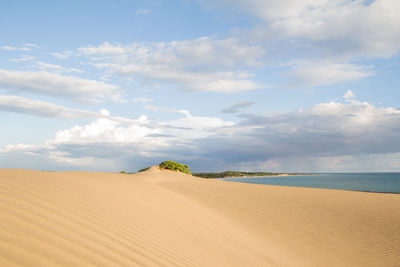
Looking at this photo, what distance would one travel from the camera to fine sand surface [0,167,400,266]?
3.01 meters

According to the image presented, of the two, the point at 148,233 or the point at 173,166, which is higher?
the point at 173,166

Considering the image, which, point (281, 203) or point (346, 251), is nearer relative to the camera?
point (346, 251)

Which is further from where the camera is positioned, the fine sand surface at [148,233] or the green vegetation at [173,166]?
the green vegetation at [173,166]

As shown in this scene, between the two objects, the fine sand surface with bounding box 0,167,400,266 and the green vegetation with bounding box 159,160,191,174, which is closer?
the fine sand surface with bounding box 0,167,400,266

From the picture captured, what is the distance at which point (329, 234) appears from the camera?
866cm

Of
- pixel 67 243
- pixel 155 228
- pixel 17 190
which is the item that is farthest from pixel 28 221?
pixel 155 228

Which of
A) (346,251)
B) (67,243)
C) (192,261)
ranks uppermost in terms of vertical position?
(67,243)

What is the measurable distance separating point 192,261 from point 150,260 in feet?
2.86

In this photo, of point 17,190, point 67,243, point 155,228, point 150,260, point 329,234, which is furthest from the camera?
point 329,234

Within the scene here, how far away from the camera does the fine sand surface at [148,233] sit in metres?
3.01

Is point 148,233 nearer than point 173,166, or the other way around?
point 148,233

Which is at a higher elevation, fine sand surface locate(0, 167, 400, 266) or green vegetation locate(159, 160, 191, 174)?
green vegetation locate(159, 160, 191, 174)

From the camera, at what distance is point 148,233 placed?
4.57 m

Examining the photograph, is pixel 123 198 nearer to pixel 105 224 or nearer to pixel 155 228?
pixel 155 228
